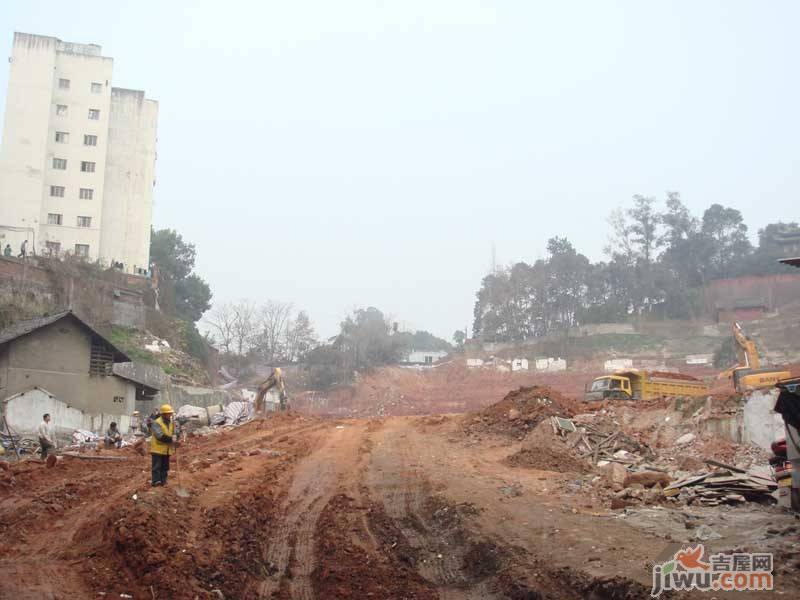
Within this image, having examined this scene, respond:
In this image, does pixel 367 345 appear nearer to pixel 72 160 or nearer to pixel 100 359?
pixel 72 160

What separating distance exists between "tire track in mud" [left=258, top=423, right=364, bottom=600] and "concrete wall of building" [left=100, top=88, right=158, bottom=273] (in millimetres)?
40330

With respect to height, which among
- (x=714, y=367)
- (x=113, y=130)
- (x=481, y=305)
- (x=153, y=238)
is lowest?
(x=714, y=367)

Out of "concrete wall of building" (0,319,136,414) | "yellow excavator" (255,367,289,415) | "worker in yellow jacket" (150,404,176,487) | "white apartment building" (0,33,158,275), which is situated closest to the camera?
"worker in yellow jacket" (150,404,176,487)

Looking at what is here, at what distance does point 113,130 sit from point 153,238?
10.3 m

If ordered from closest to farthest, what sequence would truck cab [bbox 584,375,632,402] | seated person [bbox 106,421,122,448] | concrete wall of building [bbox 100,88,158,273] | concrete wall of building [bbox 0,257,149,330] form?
seated person [bbox 106,421,122,448] → truck cab [bbox 584,375,632,402] → concrete wall of building [bbox 0,257,149,330] → concrete wall of building [bbox 100,88,158,273]

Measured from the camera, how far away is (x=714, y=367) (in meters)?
55.3

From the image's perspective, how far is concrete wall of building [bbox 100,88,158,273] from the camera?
189 ft

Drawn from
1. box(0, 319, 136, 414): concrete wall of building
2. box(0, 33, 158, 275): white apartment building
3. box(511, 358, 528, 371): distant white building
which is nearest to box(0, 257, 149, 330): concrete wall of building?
box(0, 33, 158, 275): white apartment building

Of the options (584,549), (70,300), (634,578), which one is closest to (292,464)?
(584,549)

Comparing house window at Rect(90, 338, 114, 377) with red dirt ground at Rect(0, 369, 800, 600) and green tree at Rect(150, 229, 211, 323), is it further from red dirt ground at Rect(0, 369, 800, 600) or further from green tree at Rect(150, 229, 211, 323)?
green tree at Rect(150, 229, 211, 323)

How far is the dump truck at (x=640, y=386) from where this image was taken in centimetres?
3300

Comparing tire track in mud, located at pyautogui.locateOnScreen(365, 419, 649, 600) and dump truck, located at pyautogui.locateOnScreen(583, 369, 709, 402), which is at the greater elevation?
dump truck, located at pyautogui.locateOnScreen(583, 369, 709, 402)

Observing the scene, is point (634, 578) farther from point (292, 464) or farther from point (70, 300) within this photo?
point (70, 300)

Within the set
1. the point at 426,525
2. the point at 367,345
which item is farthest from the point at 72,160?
the point at 426,525
